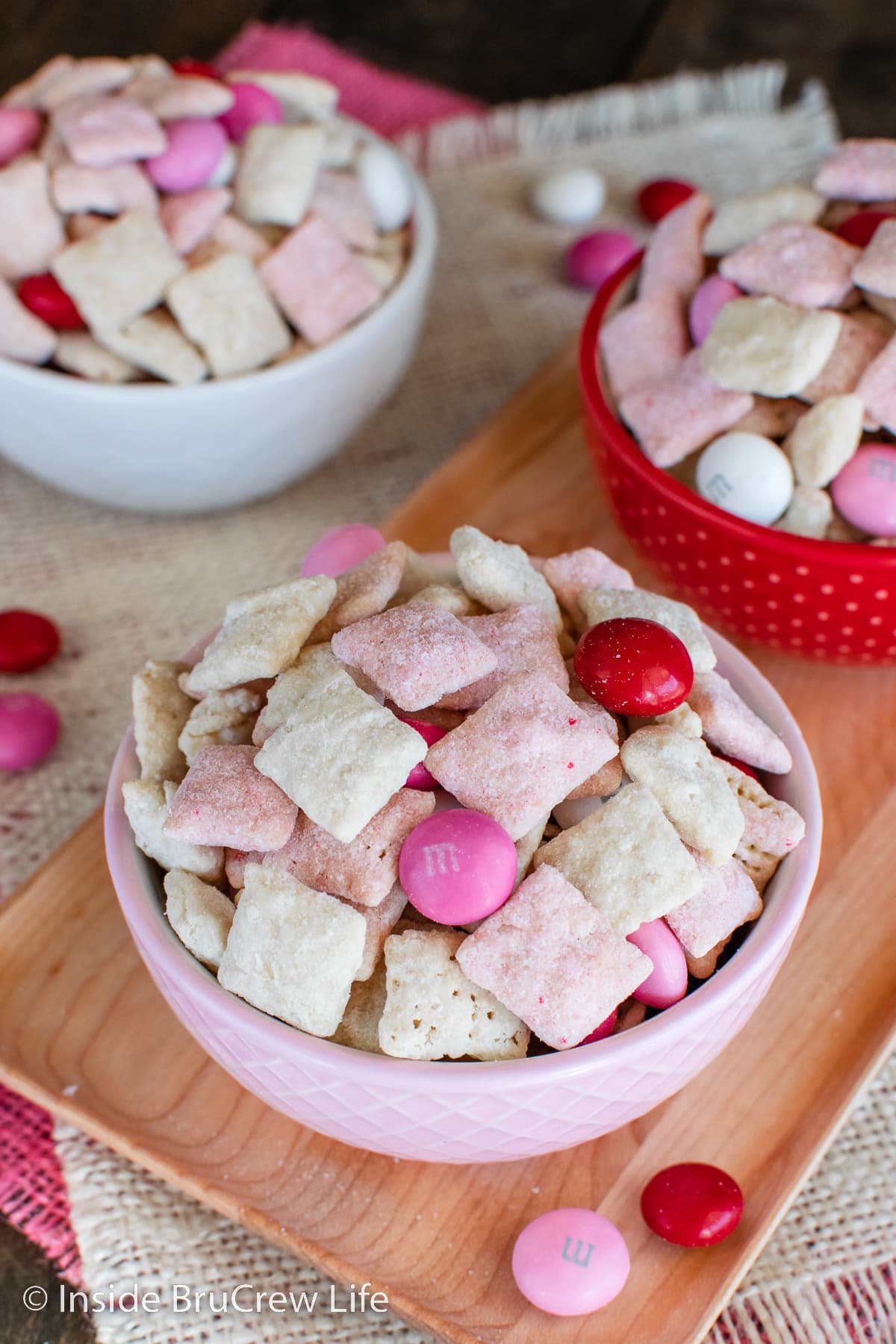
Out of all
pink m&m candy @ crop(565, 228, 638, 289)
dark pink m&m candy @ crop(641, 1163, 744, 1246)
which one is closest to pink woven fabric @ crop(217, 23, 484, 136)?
pink m&m candy @ crop(565, 228, 638, 289)

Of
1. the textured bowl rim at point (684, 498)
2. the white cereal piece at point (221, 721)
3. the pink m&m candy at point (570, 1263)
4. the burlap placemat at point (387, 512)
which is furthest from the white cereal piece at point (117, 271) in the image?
the pink m&m candy at point (570, 1263)

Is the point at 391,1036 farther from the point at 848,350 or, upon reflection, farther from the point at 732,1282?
the point at 848,350

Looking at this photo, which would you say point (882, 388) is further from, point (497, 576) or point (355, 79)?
point (355, 79)

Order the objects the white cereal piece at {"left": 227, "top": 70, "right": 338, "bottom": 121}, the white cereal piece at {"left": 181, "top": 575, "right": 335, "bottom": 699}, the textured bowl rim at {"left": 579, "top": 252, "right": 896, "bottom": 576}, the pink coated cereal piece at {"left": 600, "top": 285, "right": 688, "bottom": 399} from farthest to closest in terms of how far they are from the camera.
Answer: the white cereal piece at {"left": 227, "top": 70, "right": 338, "bottom": 121}
the pink coated cereal piece at {"left": 600, "top": 285, "right": 688, "bottom": 399}
the textured bowl rim at {"left": 579, "top": 252, "right": 896, "bottom": 576}
the white cereal piece at {"left": 181, "top": 575, "right": 335, "bottom": 699}

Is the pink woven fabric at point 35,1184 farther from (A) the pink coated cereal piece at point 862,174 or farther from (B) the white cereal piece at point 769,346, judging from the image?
(A) the pink coated cereal piece at point 862,174

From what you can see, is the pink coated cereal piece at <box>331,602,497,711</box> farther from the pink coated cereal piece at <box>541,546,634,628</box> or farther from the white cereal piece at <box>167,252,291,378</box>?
the white cereal piece at <box>167,252,291,378</box>

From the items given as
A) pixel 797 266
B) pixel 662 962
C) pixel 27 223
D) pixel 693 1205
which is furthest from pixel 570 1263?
pixel 27 223
